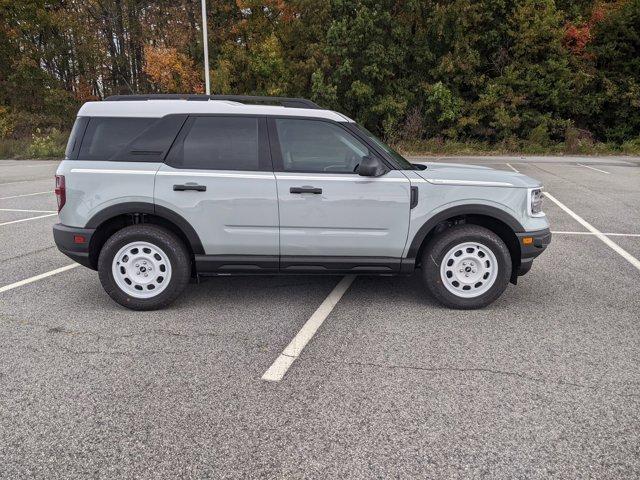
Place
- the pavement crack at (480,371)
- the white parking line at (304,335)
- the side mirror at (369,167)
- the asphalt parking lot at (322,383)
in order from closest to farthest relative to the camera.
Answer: the asphalt parking lot at (322,383) < the pavement crack at (480,371) < the white parking line at (304,335) < the side mirror at (369,167)

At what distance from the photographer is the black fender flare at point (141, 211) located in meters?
4.29

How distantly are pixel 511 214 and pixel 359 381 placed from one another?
213 cm

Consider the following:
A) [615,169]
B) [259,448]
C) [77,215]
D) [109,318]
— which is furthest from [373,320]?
[615,169]

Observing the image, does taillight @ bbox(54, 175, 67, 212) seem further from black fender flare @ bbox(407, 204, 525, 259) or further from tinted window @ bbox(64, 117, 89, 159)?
black fender flare @ bbox(407, 204, 525, 259)

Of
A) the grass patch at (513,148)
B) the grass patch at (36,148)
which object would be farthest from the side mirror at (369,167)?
the grass patch at (36,148)

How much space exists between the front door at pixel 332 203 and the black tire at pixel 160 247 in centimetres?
89

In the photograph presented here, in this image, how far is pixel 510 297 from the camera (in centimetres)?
485

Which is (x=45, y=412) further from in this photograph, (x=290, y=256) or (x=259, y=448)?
(x=290, y=256)

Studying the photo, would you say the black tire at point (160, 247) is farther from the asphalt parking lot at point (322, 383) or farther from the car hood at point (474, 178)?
the car hood at point (474, 178)

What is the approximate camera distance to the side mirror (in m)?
4.18

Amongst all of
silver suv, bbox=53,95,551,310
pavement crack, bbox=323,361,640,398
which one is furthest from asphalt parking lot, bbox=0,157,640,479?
silver suv, bbox=53,95,551,310

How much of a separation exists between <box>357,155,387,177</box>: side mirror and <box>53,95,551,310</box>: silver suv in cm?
2

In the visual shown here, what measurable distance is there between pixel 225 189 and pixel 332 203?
919mm

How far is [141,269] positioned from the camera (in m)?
4.44
